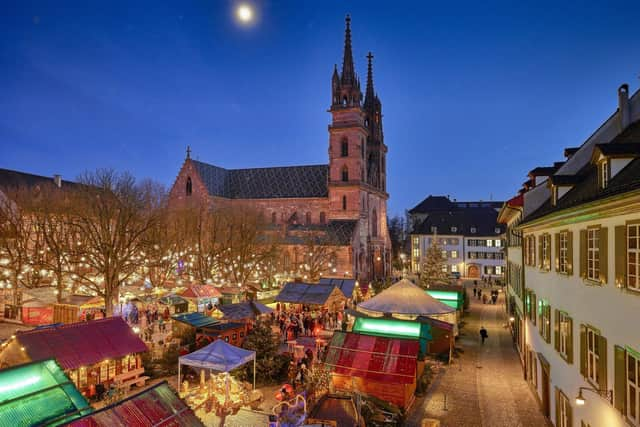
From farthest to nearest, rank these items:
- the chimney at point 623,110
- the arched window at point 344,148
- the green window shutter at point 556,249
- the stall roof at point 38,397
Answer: the arched window at point 344,148, the chimney at point 623,110, the green window shutter at point 556,249, the stall roof at point 38,397

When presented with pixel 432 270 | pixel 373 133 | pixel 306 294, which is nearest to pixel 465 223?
pixel 373 133

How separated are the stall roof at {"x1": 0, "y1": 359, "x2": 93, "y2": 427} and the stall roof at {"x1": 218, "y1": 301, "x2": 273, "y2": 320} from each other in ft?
45.0

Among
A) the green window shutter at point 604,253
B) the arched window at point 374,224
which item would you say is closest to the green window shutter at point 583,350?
the green window shutter at point 604,253

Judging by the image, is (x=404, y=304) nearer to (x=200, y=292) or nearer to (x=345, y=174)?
(x=200, y=292)

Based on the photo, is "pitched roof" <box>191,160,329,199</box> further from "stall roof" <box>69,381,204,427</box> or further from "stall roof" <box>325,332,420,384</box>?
"stall roof" <box>69,381,204,427</box>

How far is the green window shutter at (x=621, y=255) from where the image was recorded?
7582mm

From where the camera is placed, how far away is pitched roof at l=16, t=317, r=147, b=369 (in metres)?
14.6

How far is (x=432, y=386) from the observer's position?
1853 cm

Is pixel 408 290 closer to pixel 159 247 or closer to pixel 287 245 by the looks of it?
pixel 159 247

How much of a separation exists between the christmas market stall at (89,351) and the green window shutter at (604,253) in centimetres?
1528

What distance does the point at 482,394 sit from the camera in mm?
17297

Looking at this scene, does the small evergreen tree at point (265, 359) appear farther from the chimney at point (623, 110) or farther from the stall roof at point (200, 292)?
the chimney at point (623, 110)

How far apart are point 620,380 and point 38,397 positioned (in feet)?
38.3

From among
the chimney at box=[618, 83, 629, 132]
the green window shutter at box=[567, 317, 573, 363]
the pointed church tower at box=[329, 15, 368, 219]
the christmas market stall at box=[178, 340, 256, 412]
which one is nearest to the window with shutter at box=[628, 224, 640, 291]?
the green window shutter at box=[567, 317, 573, 363]
